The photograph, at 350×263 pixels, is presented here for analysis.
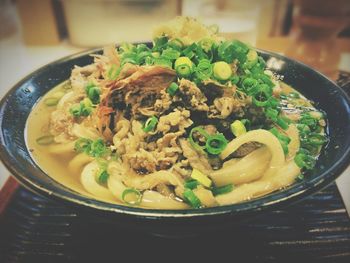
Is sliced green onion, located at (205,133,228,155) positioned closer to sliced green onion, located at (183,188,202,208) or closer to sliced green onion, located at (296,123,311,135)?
sliced green onion, located at (183,188,202,208)

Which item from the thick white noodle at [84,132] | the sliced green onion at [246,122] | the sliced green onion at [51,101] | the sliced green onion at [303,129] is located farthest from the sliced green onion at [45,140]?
the sliced green onion at [303,129]

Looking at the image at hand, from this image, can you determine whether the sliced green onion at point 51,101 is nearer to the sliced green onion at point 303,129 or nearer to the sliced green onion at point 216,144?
the sliced green onion at point 216,144

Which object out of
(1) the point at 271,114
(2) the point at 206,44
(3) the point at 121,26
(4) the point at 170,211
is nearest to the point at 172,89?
(2) the point at 206,44

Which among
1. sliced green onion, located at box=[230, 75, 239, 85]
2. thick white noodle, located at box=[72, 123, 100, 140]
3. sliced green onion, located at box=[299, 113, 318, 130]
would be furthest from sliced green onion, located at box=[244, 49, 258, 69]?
thick white noodle, located at box=[72, 123, 100, 140]

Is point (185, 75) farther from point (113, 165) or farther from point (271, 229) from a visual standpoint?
point (271, 229)

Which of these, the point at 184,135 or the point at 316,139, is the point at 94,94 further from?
the point at 316,139

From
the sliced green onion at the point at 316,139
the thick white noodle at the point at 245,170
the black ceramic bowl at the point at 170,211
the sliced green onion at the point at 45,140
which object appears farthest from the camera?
the sliced green onion at the point at 45,140

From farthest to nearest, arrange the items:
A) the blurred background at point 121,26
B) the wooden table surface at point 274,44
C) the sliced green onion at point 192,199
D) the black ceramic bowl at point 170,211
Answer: the wooden table surface at point 274,44 < the blurred background at point 121,26 < the sliced green onion at point 192,199 < the black ceramic bowl at point 170,211

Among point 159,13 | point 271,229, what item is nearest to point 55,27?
point 159,13
